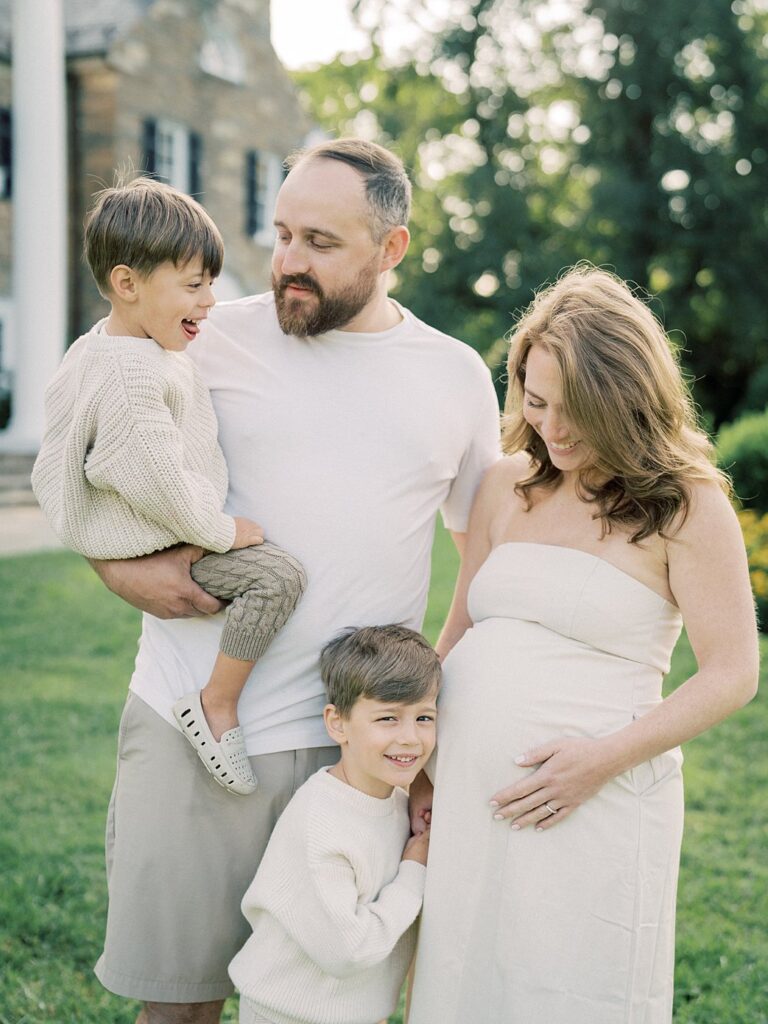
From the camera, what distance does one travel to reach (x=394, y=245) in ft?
9.46

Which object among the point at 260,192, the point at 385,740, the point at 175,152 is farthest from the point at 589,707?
the point at 260,192

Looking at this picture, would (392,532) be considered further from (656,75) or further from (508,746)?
(656,75)

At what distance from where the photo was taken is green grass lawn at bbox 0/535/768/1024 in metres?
3.78

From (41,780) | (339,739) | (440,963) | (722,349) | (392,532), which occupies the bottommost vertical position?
(722,349)

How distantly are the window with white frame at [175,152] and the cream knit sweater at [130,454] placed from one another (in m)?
15.4

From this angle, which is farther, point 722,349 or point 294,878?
point 722,349

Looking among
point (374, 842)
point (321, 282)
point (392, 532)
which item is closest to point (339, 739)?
point (374, 842)

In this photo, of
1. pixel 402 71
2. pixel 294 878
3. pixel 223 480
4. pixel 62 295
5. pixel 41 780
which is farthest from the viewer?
pixel 402 71

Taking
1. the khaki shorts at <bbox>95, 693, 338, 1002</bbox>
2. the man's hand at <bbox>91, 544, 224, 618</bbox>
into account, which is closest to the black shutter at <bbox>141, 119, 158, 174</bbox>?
the man's hand at <bbox>91, 544, 224, 618</bbox>

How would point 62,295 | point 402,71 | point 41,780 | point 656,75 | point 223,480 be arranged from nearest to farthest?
1. point 223,480
2. point 41,780
3. point 62,295
4. point 656,75
5. point 402,71

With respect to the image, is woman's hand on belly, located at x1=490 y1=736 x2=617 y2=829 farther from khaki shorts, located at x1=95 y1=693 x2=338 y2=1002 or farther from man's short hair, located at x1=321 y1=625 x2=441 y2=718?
khaki shorts, located at x1=95 y1=693 x2=338 y2=1002

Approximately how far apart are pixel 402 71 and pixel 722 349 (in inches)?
365

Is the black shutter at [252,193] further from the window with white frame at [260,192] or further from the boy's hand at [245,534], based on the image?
the boy's hand at [245,534]

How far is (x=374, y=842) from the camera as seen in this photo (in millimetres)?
2551
